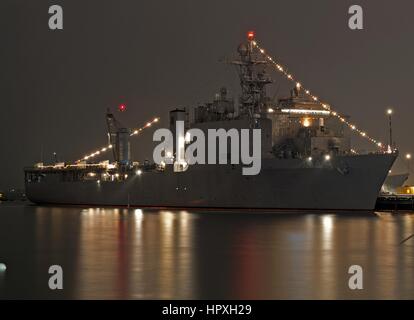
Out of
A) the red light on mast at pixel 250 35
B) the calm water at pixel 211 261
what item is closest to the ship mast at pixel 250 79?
the red light on mast at pixel 250 35

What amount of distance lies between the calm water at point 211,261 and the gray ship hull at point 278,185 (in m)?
9.34

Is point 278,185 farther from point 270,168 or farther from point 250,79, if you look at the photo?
point 250,79

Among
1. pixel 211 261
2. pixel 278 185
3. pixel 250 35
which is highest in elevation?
pixel 250 35

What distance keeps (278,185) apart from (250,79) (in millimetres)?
10864

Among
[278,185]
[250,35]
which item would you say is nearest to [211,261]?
[278,185]

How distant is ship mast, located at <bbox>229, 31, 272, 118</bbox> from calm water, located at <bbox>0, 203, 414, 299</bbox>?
18.4m

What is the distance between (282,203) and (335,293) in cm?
2985

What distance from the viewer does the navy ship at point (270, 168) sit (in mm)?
41094

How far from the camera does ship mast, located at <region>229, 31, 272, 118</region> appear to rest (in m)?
48.2

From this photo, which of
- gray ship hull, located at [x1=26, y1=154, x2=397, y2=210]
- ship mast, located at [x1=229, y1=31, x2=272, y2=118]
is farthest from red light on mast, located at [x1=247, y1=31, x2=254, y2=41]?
gray ship hull, located at [x1=26, y1=154, x2=397, y2=210]

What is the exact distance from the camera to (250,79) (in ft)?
161

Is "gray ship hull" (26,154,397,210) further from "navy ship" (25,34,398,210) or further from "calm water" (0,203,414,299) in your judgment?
"calm water" (0,203,414,299)

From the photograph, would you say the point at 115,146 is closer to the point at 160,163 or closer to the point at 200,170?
the point at 160,163
